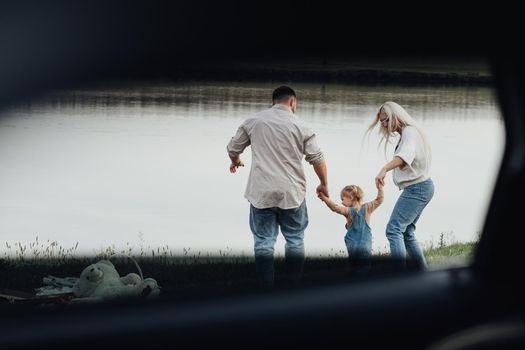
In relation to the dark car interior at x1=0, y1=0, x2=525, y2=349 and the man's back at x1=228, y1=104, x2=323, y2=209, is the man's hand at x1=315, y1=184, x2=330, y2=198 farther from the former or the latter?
the dark car interior at x1=0, y1=0, x2=525, y2=349

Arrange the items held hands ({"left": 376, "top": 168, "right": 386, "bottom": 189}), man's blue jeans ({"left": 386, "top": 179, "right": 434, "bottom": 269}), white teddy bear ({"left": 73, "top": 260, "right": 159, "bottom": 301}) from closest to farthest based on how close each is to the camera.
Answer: white teddy bear ({"left": 73, "top": 260, "right": 159, "bottom": 301}) → held hands ({"left": 376, "top": 168, "right": 386, "bottom": 189}) → man's blue jeans ({"left": 386, "top": 179, "right": 434, "bottom": 269})

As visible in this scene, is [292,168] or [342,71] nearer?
[342,71]

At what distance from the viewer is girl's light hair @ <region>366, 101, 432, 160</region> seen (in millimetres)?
5637

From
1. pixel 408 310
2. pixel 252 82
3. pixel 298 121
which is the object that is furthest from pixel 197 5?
pixel 298 121

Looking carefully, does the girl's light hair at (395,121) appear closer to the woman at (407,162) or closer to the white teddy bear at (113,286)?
the woman at (407,162)

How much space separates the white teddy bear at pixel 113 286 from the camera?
130 centimetres

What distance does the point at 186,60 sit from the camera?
3.53 feet

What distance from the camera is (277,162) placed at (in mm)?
5398

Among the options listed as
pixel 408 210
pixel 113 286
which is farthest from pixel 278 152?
pixel 113 286

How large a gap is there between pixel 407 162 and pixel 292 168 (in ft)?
2.20

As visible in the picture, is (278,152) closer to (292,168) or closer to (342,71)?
(292,168)

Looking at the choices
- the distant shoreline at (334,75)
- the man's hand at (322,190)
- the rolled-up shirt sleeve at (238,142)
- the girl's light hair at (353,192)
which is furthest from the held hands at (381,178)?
the distant shoreline at (334,75)

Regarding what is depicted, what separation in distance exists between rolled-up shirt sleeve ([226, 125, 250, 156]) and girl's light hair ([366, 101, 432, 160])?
2.42 ft

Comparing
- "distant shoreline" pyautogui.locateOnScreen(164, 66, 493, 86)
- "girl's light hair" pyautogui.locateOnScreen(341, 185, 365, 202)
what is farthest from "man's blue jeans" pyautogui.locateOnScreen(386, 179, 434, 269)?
"distant shoreline" pyautogui.locateOnScreen(164, 66, 493, 86)
